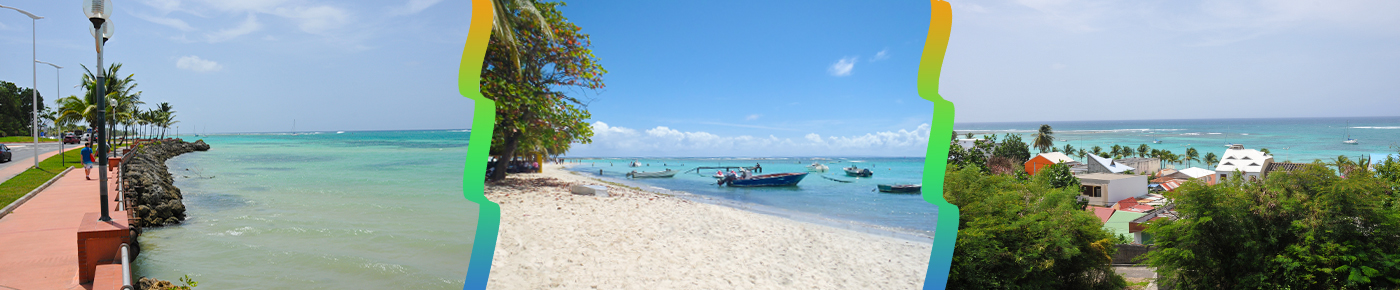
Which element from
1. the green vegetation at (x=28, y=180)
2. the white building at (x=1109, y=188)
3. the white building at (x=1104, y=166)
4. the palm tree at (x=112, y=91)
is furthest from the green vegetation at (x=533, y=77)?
the white building at (x=1104, y=166)

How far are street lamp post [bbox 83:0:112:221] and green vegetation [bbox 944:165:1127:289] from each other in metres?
6.91

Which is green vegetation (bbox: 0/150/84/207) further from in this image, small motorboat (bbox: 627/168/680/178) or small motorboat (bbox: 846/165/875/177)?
small motorboat (bbox: 846/165/875/177)

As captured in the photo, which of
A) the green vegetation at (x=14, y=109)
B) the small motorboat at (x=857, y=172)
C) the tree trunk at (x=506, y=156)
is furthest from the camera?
the green vegetation at (x=14, y=109)

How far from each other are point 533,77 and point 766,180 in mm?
823

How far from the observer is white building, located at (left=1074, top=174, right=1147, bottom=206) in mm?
20641

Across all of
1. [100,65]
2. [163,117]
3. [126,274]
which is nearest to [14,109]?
[163,117]

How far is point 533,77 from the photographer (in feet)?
5.52

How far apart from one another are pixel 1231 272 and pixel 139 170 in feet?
68.5

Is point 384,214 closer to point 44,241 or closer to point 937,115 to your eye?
point 44,241

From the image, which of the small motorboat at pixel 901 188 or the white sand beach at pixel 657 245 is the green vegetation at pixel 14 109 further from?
the small motorboat at pixel 901 188

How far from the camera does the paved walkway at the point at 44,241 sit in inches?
174

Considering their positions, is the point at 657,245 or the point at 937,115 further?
the point at 937,115

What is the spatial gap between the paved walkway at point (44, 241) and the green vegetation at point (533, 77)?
434cm

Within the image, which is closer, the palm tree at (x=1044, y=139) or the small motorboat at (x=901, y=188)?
the small motorboat at (x=901, y=188)
